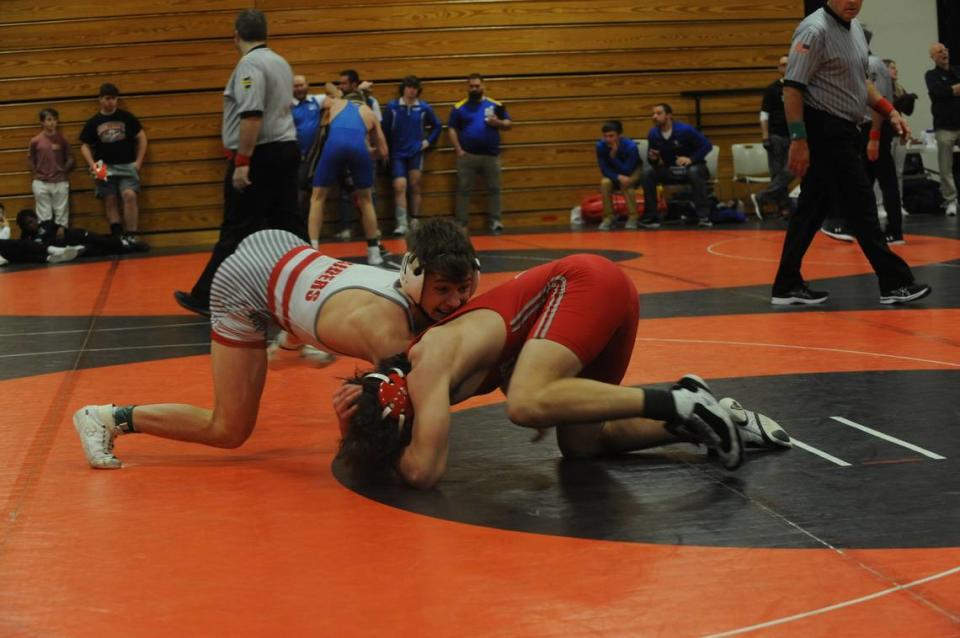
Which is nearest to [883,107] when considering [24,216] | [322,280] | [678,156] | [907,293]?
[907,293]

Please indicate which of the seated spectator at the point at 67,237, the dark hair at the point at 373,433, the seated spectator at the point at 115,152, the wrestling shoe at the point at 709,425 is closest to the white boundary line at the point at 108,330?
the dark hair at the point at 373,433

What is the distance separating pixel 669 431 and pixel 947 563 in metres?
1.03

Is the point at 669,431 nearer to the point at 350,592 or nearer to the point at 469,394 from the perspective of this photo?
the point at 469,394

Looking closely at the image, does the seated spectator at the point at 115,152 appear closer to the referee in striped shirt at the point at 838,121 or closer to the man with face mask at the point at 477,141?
the man with face mask at the point at 477,141

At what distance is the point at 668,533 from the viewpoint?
284cm

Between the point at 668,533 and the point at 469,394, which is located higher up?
the point at 469,394

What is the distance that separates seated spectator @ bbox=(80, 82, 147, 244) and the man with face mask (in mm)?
3652

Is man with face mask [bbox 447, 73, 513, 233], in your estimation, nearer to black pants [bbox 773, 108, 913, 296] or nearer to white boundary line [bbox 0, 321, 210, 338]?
white boundary line [bbox 0, 321, 210, 338]

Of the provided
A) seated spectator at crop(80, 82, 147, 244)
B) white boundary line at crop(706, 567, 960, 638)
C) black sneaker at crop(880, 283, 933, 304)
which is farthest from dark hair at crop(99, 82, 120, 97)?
white boundary line at crop(706, 567, 960, 638)

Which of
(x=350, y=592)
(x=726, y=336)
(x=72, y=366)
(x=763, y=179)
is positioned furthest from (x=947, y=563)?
(x=763, y=179)

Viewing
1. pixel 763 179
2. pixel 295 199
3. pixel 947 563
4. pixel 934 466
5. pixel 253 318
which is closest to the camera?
pixel 947 563

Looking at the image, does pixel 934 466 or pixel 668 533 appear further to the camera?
pixel 934 466

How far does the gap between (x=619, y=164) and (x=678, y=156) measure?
0.69 m

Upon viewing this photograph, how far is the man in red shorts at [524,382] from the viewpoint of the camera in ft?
10.6
